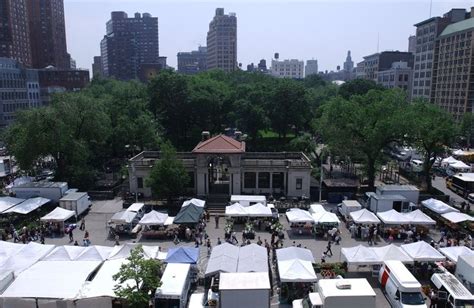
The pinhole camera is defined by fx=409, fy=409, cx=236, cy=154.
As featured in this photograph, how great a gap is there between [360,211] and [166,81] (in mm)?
42846

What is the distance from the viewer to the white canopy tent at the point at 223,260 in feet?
78.3

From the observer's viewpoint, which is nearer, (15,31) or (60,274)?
(60,274)

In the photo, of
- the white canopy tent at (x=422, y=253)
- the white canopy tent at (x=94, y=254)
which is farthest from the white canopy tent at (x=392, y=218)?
the white canopy tent at (x=94, y=254)

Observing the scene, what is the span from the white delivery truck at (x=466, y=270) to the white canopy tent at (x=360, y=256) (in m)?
4.71

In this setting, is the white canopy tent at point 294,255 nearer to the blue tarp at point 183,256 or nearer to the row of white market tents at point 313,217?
the blue tarp at point 183,256

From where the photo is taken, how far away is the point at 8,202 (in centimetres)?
3722

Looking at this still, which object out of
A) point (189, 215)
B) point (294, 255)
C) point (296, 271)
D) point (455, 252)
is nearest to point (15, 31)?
point (189, 215)

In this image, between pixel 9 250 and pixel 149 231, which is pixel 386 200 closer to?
pixel 149 231

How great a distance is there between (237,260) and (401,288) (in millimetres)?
9342

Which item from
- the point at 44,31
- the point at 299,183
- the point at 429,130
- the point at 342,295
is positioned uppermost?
the point at 44,31

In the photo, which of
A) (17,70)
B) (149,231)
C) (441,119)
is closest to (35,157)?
(149,231)

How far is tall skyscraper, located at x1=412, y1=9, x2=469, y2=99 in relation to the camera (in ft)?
328

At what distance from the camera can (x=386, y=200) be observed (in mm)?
37219

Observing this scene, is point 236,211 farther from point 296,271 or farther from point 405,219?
point 405,219
